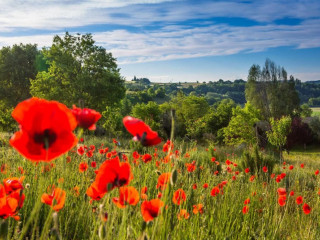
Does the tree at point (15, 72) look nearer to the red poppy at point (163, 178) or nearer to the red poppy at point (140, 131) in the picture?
the red poppy at point (163, 178)

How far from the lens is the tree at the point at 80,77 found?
70.2 ft

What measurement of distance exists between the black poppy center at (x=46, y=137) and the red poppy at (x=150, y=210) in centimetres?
54

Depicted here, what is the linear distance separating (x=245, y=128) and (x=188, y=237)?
63.7 ft

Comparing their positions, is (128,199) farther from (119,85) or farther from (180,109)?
(180,109)

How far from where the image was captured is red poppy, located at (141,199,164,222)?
115 centimetres

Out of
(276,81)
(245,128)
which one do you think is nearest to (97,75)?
(245,128)

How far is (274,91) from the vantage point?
44.8 meters

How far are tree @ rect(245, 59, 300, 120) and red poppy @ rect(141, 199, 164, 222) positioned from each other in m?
42.4

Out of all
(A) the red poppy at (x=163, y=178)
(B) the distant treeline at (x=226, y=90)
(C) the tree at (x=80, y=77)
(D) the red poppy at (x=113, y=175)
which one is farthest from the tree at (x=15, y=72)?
(B) the distant treeline at (x=226, y=90)

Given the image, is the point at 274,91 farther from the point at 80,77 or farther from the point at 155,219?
the point at 155,219

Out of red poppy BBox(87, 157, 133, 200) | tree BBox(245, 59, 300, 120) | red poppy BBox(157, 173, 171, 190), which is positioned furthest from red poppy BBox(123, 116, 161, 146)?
tree BBox(245, 59, 300, 120)

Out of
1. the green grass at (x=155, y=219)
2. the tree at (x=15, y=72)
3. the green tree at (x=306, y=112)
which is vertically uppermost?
the tree at (x=15, y=72)

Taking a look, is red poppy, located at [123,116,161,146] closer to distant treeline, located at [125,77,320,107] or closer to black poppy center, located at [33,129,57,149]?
black poppy center, located at [33,129,57,149]

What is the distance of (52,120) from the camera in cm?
76
